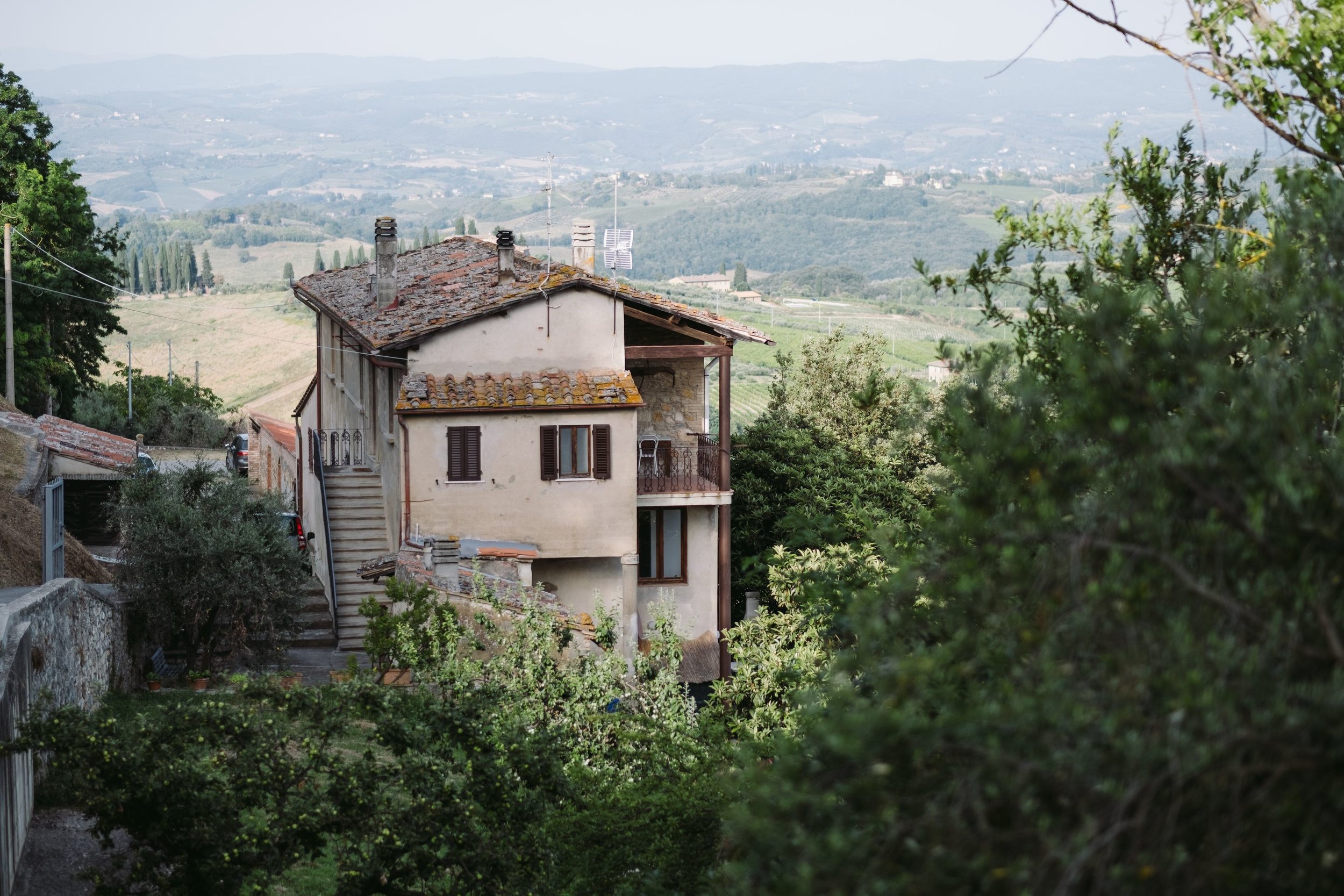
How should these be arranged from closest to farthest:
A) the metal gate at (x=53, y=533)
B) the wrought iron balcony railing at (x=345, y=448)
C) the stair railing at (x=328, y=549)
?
the metal gate at (x=53, y=533) < the stair railing at (x=328, y=549) < the wrought iron balcony railing at (x=345, y=448)

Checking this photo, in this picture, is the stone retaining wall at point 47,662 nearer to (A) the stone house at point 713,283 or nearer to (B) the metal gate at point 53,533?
(B) the metal gate at point 53,533

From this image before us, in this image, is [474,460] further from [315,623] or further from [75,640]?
[75,640]

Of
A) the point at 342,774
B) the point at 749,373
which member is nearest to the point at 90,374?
the point at 342,774

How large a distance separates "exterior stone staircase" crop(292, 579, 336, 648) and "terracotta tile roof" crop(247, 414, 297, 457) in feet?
35.4

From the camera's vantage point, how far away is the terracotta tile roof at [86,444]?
1108 inches

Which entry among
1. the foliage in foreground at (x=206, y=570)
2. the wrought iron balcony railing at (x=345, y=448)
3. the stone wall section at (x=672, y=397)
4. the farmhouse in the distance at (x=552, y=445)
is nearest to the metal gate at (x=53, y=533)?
the foliage in foreground at (x=206, y=570)

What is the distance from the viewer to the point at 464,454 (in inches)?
923

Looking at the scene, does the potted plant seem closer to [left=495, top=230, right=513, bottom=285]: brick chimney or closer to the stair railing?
the stair railing

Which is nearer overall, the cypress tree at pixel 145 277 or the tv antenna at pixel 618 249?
the tv antenna at pixel 618 249

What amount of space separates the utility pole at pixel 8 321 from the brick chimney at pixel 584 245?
1515cm

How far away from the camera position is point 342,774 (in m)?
8.67

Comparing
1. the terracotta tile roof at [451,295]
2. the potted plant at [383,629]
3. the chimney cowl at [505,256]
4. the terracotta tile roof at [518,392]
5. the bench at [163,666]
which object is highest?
the chimney cowl at [505,256]

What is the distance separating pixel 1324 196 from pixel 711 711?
9.61 metres

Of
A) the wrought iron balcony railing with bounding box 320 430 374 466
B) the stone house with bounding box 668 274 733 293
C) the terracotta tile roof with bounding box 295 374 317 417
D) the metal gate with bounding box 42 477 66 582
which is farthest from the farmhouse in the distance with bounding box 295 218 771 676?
the stone house with bounding box 668 274 733 293
